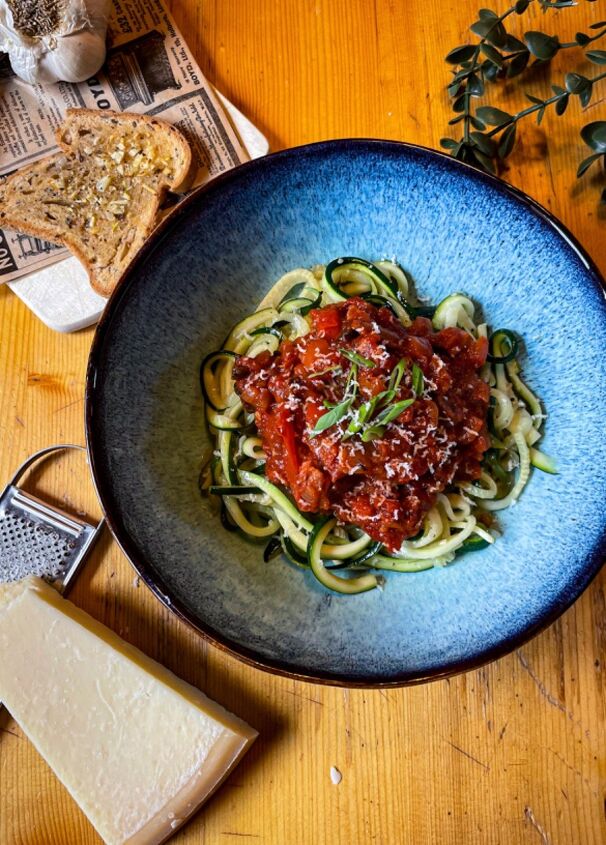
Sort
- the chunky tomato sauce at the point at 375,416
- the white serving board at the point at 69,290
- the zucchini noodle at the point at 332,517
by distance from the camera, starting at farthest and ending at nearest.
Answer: the white serving board at the point at 69,290 → the zucchini noodle at the point at 332,517 → the chunky tomato sauce at the point at 375,416

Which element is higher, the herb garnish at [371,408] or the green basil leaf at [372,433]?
the herb garnish at [371,408]

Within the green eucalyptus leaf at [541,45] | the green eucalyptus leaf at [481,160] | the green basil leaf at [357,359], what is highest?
the green eucalyptus leaf at [541,45]

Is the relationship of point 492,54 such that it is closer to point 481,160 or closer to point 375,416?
point 481,160

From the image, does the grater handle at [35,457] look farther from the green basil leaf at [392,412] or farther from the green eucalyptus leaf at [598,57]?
the green eucalyptus leaf at [598,57]

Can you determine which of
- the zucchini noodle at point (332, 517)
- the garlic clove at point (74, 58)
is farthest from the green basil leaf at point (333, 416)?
the garlic clove at point (74, 58)

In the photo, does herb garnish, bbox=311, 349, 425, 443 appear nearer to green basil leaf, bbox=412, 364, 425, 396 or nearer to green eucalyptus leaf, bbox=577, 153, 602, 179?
green basil leaf, bbox=412, 364, 425, 396

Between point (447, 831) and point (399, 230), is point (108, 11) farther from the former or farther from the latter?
point (447, 831)
